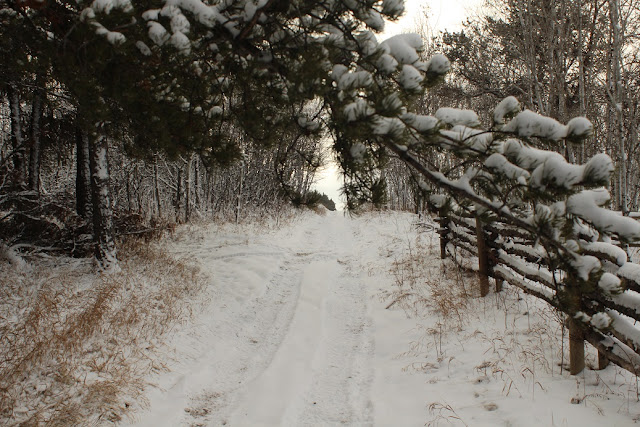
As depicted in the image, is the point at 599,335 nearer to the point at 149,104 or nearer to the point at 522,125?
the point at 522,125

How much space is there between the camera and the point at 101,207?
6.94m

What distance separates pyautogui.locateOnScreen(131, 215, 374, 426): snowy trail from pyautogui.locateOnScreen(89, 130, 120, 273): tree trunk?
82.6 inches

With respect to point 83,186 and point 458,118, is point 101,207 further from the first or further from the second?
point 458,118

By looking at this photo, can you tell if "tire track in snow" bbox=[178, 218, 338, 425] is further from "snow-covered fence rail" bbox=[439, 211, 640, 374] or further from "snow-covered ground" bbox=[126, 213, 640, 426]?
"snow-covered fence rail" bbox=[439, 211, 640, 374]

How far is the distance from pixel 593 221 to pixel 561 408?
2314mm

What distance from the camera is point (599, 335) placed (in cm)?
382

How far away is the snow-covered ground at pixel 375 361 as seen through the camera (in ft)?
11.8

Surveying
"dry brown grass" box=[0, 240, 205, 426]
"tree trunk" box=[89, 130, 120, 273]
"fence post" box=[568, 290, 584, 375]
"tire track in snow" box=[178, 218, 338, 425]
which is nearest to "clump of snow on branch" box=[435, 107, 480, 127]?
"fence post" box=[568, 290, 584, 375]

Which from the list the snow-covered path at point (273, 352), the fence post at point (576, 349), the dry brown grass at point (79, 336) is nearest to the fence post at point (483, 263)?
the snow-covered path at point (273, 352)

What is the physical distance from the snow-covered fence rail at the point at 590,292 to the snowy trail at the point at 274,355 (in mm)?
2190

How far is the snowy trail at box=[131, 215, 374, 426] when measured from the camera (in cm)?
378

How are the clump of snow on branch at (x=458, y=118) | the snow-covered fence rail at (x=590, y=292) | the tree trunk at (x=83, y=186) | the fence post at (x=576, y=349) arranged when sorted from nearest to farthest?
the snow-covered fence rail at (x=590, y=292)
the clump of snow on branch at (x=458, y=118)
the fence post at (x=576, y=349)
the tree trunk at (x=83, y=186)

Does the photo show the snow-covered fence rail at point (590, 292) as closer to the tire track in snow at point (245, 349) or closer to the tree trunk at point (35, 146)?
the tire track in snow at point (245, 349)

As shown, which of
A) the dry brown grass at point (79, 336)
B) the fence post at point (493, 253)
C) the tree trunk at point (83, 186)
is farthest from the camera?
the tree trunk at point (83, 186)
